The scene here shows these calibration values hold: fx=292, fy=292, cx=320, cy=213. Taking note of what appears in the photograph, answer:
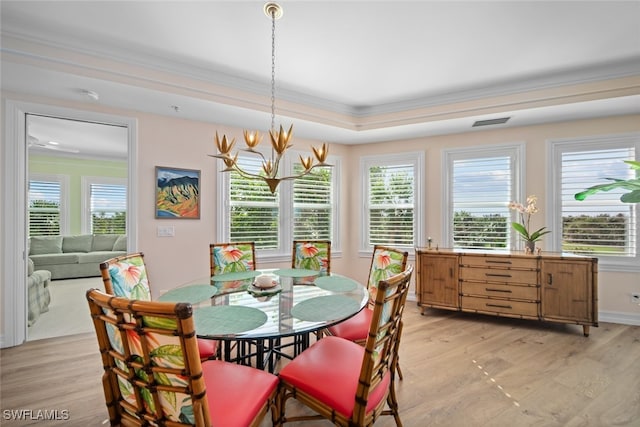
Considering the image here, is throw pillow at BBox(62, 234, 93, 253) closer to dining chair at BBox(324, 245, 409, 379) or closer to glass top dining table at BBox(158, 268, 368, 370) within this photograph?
A: glass top dining table at BBox(158, 268, 368, 370)

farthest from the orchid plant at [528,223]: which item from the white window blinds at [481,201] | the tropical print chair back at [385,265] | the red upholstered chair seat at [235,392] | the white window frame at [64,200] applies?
the white window frame at [64,200]

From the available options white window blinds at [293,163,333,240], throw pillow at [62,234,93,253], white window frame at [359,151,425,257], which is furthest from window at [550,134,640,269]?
throw pillow at [62,234,93,253]

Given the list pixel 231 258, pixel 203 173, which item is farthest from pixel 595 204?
pixel 203 173

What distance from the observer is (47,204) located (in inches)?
250

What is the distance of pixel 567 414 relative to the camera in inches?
74.0

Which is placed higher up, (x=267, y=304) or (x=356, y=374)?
(x=267, y=304)

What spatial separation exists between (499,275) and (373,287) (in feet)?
6.33

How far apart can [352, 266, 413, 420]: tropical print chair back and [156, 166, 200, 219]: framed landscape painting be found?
9.76 feet

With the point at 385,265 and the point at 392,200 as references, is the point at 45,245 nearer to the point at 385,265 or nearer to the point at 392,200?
the point at 392,200

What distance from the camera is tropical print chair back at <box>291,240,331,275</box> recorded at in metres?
3.08

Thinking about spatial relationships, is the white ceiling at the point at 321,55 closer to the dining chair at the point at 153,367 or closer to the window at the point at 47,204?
the dining chair at the point at 153,367

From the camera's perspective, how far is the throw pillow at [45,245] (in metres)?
5.81

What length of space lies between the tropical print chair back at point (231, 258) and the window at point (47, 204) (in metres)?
5.88

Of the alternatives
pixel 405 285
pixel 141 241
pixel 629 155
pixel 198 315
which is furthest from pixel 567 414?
pixel 141 241
